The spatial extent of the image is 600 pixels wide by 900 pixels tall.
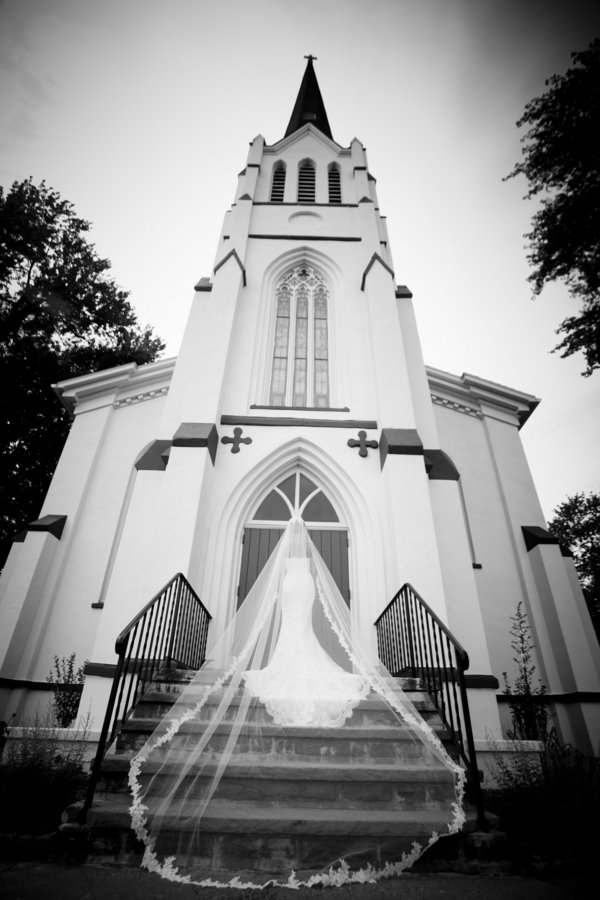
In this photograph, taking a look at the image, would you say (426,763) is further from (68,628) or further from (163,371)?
(163,371)

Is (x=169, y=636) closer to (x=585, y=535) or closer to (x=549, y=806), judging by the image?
(x=549, y=806)

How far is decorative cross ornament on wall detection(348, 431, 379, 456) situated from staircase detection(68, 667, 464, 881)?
4688 millimetres

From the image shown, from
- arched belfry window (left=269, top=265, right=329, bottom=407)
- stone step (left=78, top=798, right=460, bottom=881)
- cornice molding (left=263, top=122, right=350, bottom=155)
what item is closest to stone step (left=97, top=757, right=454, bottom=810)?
stone step (left=78, top=798, right=460, bottom=881)

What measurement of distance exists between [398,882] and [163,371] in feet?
35.6

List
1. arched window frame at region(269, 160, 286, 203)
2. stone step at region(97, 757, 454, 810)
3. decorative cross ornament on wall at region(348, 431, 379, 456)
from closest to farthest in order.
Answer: stone step at region(97, 757, 454, 810) < decorative cross ornament on wall at region(348, 431, 379, 456) < arched window frame at region(269, 160, 286, 203)

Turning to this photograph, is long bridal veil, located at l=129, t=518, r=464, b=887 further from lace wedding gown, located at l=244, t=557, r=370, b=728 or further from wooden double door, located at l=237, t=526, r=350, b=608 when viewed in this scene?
wooden double door, located at l=237, t=526, r=350, b=608

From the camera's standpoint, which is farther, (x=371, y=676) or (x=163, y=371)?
(x=163, y=371)

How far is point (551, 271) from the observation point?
973 centimetres

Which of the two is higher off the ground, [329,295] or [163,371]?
[329,295]

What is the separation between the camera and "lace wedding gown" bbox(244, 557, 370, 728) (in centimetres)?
443

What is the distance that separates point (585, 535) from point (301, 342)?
20.9m

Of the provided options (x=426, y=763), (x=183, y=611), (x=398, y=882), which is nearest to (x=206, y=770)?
(x=398, y=882)

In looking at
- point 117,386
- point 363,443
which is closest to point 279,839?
point 363,443

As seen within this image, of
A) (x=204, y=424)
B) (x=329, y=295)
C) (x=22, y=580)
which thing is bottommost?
(x=22, y=580)
